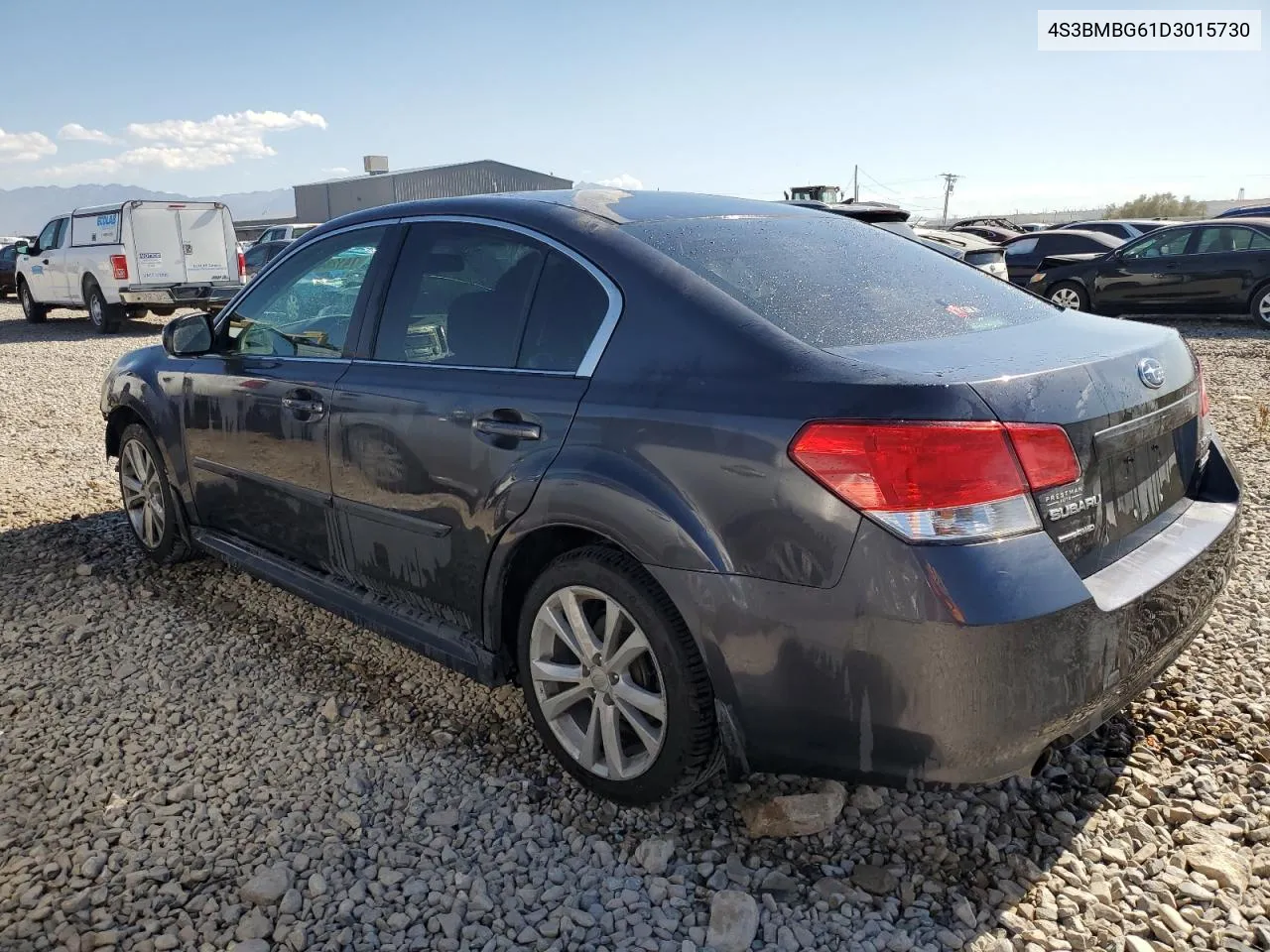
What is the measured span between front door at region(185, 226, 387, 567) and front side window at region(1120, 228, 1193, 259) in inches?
498

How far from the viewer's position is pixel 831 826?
2.64m

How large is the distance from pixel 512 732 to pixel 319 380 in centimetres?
138

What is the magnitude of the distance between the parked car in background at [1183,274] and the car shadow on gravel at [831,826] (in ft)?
34.9

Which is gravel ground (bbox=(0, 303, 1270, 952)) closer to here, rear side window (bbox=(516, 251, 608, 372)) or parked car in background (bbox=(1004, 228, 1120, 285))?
rear side window (bbox=(516, 251, 608, 372))

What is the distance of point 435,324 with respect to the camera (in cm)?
311

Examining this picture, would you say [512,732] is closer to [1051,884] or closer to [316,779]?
[316,779]

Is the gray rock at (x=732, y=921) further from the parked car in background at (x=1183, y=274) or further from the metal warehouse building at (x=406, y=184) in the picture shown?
the metal warehouse building at (x=406, y=184)

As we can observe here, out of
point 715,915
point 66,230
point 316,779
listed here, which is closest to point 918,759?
point 715,915

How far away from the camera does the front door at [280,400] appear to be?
3.42 meters

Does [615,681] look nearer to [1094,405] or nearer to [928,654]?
[928,654]

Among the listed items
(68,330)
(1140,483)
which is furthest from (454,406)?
(68,330)

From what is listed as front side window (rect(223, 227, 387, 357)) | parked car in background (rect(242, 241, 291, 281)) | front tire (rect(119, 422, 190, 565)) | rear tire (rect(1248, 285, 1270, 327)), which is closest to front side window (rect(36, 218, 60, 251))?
parked car in background (rect(242, 241, 291, 281))

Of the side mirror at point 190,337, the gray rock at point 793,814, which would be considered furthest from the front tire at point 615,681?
the side mirror at point 190,337

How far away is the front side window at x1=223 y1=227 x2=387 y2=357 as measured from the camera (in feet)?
11.3
